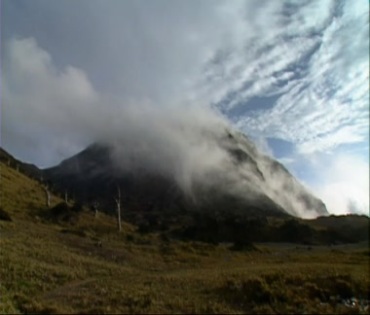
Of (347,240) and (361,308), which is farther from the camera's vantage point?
(347,240)

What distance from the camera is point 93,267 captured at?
134 feet

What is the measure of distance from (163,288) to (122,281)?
6.15m

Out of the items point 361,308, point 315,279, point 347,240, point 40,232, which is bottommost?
point 361,308

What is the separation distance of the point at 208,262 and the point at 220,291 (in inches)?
1061

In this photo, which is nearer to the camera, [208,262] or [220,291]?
[220,291]

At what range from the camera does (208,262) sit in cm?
5259

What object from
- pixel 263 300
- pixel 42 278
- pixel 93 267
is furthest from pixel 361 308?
pixel 93 267

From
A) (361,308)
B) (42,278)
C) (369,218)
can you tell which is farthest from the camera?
(369,218)

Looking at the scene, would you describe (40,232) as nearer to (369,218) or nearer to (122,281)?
(122,281)

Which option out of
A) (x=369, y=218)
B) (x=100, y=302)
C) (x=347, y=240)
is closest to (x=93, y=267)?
(x=100, y=302)

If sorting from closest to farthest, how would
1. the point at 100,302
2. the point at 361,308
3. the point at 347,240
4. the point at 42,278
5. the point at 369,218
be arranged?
the point at 361,308 → the point at 100,302 → the point at 42,278 → the point at 347,240 → the point at 369,218

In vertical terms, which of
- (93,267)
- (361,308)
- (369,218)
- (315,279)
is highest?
(369,218)

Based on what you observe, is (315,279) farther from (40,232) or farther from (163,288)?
(40,232)

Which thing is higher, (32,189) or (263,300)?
(32,189)
